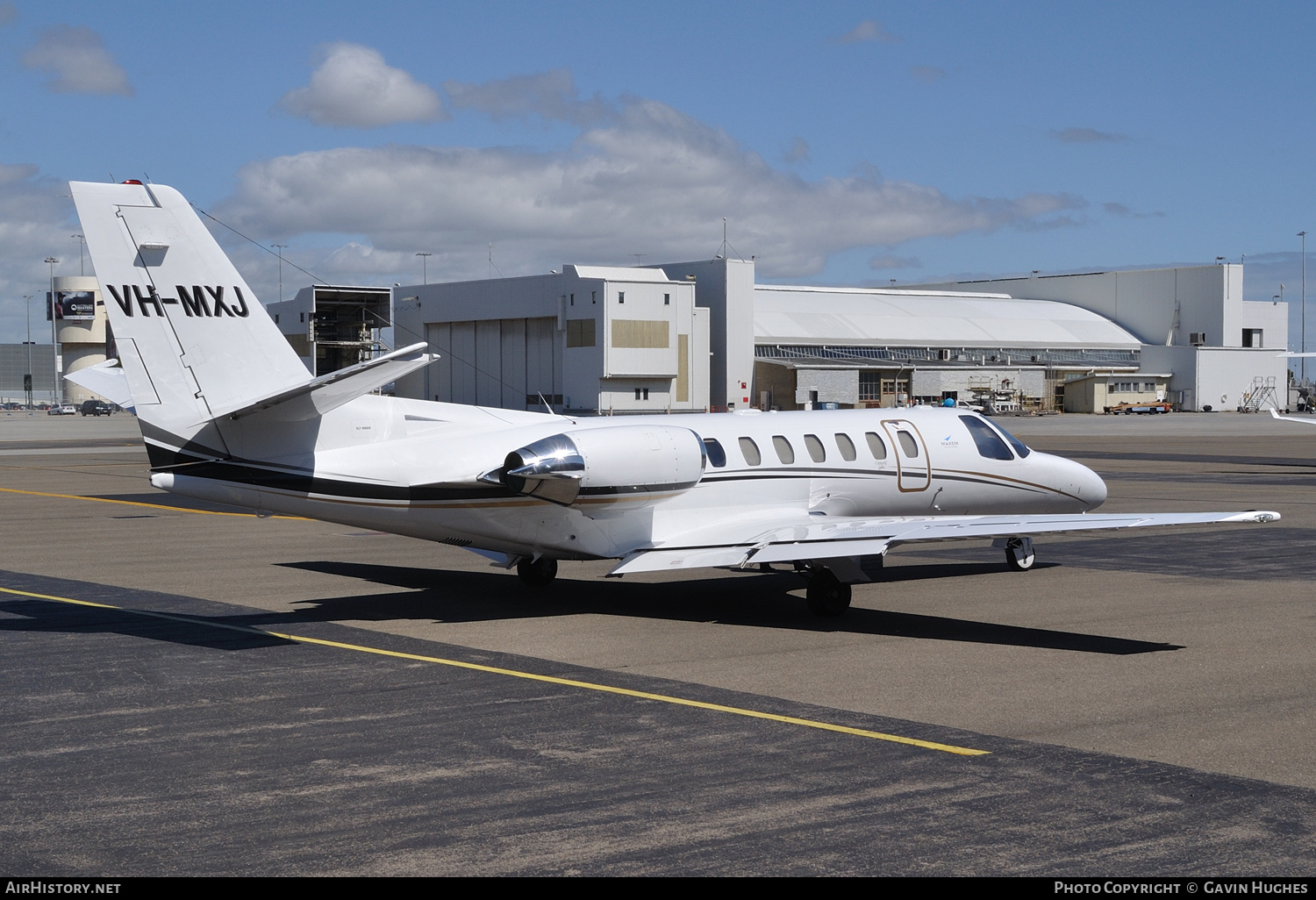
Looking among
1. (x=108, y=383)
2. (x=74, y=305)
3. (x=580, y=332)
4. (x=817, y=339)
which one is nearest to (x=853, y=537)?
(x=108, y=383)

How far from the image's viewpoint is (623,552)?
17844 mm

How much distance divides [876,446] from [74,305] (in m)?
163

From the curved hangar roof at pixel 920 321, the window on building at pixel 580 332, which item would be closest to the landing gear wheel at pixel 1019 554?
the window on building at pixel 580 332

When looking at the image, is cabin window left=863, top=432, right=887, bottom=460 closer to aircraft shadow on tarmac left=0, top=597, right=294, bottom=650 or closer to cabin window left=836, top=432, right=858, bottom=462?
cabin window left=836, top=432, right=858, bottom=462

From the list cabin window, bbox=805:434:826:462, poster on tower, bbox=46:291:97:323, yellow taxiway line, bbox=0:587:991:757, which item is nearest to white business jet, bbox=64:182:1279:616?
cabin window, bbox=805:434:826:462

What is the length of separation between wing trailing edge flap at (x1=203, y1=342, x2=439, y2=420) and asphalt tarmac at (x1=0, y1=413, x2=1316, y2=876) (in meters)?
2.76

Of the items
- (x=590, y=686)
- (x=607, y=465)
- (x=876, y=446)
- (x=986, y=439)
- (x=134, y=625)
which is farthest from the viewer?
(x=986, y=439)

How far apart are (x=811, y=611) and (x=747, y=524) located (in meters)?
1.49

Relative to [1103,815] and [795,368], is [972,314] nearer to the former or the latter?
[795,368]

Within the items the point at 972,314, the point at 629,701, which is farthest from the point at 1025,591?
the point at 972,314

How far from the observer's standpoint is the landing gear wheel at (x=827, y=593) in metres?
17.8

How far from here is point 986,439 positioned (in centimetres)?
2214

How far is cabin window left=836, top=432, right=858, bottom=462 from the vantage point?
66.7 ft

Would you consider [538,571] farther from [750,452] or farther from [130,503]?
[130,503]
